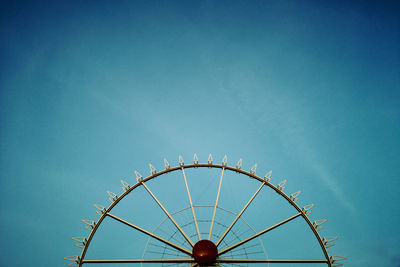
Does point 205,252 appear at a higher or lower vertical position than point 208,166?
lower

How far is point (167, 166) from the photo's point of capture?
981 inches

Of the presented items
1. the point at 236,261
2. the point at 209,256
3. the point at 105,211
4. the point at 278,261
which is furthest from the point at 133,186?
the point at 278,261

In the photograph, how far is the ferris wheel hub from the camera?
20.7 m

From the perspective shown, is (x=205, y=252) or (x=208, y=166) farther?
(x=208, y=166)

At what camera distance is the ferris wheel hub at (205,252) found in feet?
67.9

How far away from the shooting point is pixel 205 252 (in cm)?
2084

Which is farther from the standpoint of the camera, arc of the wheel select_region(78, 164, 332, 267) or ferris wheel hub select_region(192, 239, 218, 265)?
arc of the wheel select_region(78, 164, 332, 267)

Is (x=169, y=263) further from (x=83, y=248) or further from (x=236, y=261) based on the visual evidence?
(x=83, y=248)

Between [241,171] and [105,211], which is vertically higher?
[241,171]

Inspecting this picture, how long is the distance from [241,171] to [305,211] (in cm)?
590

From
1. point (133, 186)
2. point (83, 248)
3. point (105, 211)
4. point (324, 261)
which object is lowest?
point (324, 261)

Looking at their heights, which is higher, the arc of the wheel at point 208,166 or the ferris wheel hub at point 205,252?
the arc of the wheel at point 208,166

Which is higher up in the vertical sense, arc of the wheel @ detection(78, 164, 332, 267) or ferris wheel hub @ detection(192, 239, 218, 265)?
arc of the wheel @ detection(78, 164, 332, 267)

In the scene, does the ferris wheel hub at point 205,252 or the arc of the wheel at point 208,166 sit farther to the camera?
the arc of the wheel at point 208,166
